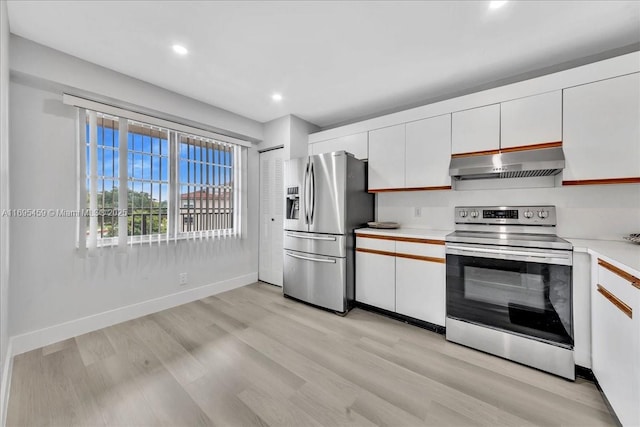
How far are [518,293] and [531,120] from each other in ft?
4.87

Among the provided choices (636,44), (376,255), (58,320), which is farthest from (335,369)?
(636,44)

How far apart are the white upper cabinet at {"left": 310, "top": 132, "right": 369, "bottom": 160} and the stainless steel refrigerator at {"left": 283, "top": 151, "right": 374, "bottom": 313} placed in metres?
0.14

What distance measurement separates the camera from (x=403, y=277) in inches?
100.0

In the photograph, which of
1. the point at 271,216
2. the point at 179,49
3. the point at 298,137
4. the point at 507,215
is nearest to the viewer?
the point at 179,49

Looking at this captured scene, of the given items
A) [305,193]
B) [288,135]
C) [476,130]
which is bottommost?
[305,193]

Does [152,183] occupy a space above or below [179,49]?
below

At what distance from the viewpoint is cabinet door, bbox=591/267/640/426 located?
46.3 inches

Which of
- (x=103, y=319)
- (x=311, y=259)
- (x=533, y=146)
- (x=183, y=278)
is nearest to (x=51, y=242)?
(x=103, y=319)

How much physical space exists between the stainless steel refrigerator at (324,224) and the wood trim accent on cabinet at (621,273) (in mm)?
1928

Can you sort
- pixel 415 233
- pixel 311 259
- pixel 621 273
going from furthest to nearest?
pixel 311 259 < pixel 415 233 < pixel 621 273

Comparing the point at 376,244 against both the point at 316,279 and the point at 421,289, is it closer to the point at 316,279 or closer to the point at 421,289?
the point at 421,289

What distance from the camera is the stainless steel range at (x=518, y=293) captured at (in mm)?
1782

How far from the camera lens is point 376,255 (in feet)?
8.99

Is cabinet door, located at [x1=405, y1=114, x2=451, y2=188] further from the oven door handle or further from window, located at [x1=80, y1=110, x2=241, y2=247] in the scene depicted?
window, located at [x1=80, y1=110, x2=241, y2=247]
